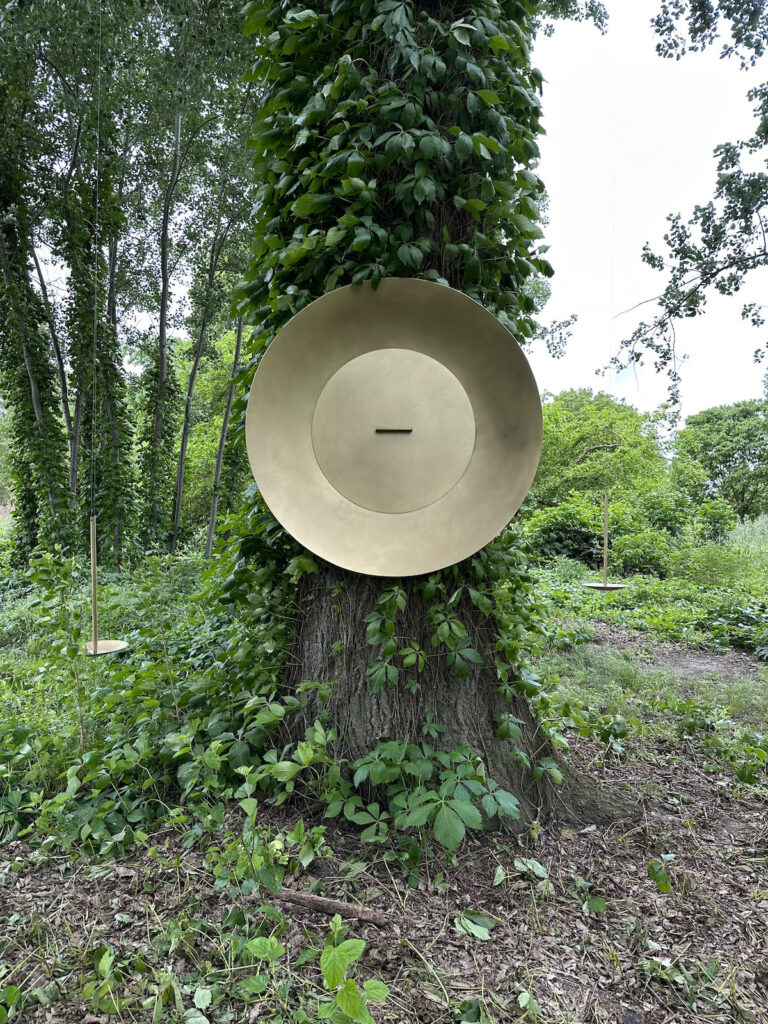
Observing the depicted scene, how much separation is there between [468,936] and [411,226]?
6.75 ft

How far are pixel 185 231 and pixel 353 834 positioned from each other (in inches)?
356

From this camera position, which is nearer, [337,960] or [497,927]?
[337,960]

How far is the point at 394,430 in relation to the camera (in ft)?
5.97

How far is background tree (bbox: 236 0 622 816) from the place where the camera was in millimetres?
1836

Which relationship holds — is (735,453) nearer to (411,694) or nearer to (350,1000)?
(411,694)

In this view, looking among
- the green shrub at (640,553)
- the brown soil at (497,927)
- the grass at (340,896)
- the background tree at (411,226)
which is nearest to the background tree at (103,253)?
the background tree at (411,226)

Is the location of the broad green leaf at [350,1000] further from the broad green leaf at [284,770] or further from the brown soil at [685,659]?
the brown soil at [685,659]

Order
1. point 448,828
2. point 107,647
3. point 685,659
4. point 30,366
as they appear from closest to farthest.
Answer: point 448,828
point 107,647
point 685,659
point 30,366

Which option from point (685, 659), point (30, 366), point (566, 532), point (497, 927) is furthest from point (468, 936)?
point (566, 532)

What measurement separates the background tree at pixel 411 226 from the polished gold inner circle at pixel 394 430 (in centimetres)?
27

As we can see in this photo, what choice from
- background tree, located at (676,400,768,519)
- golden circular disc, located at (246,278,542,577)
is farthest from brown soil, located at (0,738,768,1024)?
background tree, located at (676,400,768,519)

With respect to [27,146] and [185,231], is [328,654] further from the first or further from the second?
[185,231]

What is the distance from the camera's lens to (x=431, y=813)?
64.2 inches

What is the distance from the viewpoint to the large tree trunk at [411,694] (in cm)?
192
